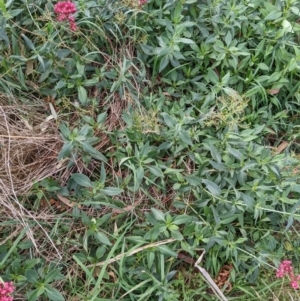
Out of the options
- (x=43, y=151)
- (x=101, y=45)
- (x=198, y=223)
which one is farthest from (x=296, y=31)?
(x=43, y=151)

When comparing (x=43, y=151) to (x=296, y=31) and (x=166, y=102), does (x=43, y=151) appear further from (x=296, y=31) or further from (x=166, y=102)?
(x=296, y=31)

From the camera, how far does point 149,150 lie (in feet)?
6.68

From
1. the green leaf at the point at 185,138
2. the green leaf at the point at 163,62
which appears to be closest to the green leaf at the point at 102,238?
the green leaf at the point at 185,138

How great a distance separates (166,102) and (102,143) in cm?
36

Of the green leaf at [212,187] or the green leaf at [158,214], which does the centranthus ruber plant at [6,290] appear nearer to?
the green leaf at [158,214]

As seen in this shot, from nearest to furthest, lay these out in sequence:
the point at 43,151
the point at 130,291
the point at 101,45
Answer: the point at 130,291
the point at 43,151
the point at 101,45

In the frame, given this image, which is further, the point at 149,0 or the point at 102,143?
the point at 149,0

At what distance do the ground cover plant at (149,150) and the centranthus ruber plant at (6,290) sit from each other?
0.01m

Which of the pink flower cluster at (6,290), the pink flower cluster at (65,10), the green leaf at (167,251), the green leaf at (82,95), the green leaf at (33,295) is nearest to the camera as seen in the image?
the pink flower cluster at (6,290)

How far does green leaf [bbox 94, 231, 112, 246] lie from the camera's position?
1.91 meters

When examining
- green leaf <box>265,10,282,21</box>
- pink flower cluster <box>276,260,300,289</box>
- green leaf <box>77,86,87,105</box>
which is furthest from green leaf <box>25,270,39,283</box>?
green leaf <box>265,10,282,21</box>

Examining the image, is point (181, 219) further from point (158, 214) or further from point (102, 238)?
point (102, 238)

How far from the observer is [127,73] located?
2205mm

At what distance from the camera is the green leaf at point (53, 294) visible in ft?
5.85
